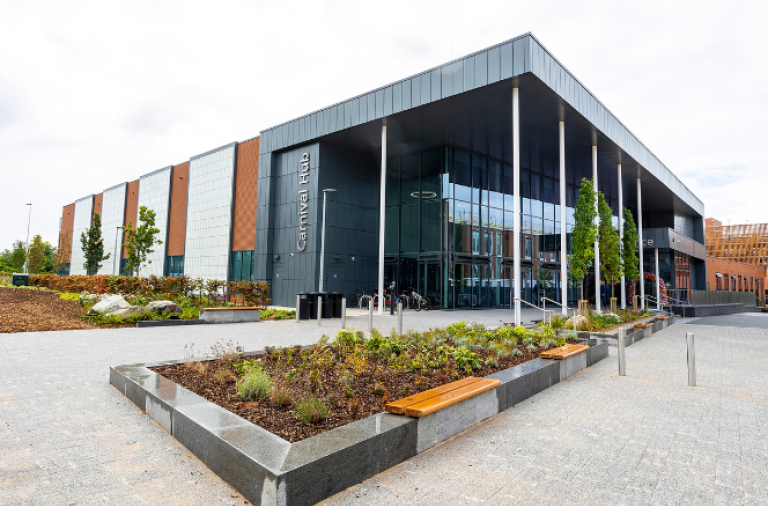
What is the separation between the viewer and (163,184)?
38500 millimetres

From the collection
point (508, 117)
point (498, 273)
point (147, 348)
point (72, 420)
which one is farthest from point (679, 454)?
point (498, 273)

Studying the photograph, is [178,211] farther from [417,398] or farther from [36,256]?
[417,398]

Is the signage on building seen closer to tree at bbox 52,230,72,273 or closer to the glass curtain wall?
the glass curtain wall

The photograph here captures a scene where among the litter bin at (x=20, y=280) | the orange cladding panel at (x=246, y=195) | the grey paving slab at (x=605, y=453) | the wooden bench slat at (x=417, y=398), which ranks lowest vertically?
the grey paving slab at (x=605, y=453)

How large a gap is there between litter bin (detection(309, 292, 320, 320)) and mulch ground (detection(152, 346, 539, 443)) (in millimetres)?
9622

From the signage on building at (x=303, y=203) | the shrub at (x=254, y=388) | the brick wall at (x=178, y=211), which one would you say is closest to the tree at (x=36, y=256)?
the brick wall at (x=178, y=211)

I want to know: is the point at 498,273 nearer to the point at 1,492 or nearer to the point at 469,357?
the point at 469,357

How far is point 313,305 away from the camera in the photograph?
16.9 metres

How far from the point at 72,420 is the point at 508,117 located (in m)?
18.9

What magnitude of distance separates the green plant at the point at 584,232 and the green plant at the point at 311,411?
14973 millimetres

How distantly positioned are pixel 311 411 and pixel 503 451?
1848 millimetres

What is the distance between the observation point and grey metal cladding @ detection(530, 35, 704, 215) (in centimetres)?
1505

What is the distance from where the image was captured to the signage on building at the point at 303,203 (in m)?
23.8

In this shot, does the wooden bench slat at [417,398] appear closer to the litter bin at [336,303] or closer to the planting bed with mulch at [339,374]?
the planting bed with mulch at [339,374]
